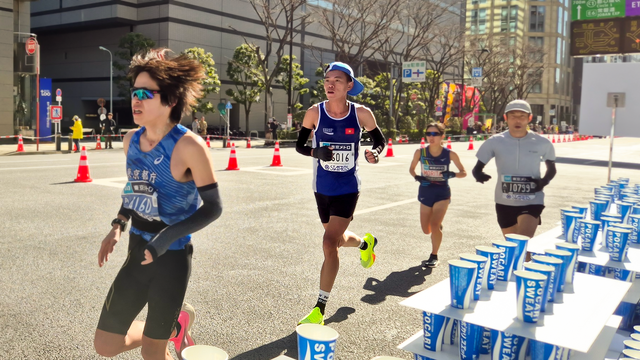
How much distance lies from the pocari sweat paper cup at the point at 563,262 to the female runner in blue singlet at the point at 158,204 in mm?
1720

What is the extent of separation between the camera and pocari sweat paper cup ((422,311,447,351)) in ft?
8.91

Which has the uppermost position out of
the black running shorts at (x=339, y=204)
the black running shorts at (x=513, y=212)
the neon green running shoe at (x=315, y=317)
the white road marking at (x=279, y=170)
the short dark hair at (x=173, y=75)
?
the short dark hair at (x=173, y=75)

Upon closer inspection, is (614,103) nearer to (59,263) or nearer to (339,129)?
(339,129)

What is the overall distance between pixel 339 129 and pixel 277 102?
53.1 metres

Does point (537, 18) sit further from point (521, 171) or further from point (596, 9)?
point (521, 171)

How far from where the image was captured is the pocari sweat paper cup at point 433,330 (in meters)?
2.72

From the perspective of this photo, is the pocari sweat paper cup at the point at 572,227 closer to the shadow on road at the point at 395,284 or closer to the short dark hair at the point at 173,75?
the shadow on road at the point at 395,284

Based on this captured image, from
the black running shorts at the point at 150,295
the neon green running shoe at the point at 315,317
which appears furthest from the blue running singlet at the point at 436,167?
the black running shorts at the point at 150,295

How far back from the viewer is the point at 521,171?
5555 millimetres

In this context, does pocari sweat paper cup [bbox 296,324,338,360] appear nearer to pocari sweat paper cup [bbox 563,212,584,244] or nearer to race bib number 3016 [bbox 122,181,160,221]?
race bib number 3016 [bbox 122,181,160,221]

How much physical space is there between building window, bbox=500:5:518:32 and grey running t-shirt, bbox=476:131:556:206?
10190cm

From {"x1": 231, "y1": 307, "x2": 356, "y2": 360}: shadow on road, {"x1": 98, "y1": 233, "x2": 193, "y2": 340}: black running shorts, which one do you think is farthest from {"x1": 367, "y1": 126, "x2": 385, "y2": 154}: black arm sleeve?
{"x1": 98, "y1": 233, "x2": 193, "y2": 340}: black running shorts

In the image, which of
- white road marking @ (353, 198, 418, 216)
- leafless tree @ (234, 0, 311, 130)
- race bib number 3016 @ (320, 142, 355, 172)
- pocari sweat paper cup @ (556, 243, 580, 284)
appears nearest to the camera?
pocari sweat paper cup @ (556, 243, 580, 284)

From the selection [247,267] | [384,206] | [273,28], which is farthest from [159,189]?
[273,28]
